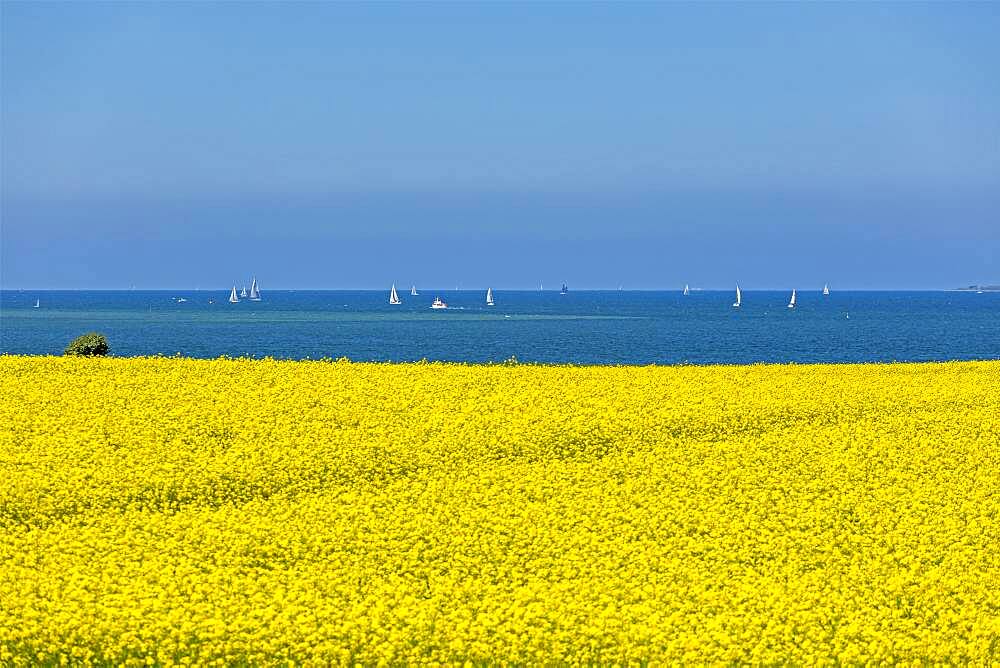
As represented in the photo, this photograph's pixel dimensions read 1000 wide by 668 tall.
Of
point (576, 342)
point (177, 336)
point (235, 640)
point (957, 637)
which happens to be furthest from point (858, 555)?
point (177, 336)

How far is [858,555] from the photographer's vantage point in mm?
17328

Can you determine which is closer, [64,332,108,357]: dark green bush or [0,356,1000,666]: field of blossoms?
[0,356,1000,666]: field of blossoms

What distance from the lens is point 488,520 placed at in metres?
18.9

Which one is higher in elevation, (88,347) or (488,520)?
(88,347)

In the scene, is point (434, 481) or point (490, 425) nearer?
point (434, 481)

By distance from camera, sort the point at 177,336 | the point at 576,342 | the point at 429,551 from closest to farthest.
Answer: the point at 429,551
the point at 576,342
the point at 177,336

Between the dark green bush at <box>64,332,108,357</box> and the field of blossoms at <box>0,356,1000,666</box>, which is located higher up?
the dark green bush at <box>64,332,108,357</box>

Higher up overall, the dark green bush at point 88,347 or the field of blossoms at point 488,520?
the dark green bush at point 88,347

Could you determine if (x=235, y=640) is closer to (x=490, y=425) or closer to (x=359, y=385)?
(x=490, y=425)

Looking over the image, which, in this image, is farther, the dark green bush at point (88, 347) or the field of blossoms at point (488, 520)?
the dark green bush at point (88, 347)

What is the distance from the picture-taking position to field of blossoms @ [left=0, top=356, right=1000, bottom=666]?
13.7 m

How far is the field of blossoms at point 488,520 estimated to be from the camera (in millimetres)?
13711

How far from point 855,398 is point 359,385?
13539 mm

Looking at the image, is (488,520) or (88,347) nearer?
(488,520)
